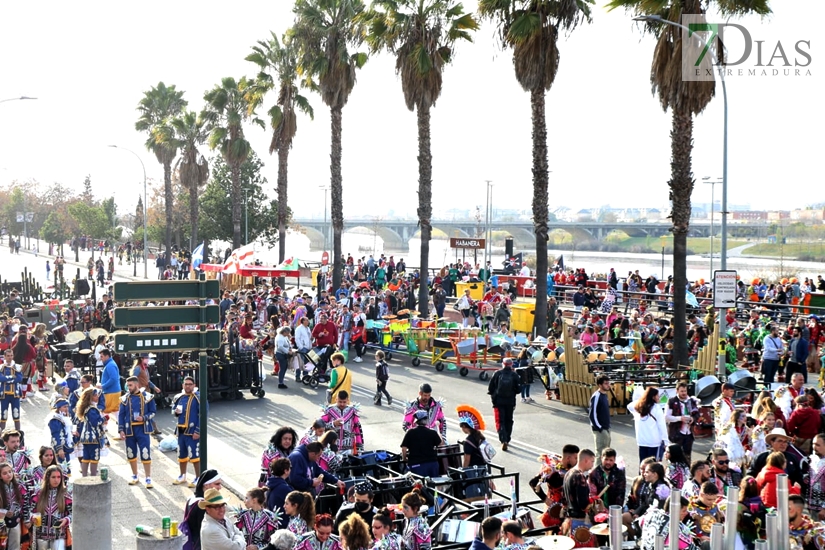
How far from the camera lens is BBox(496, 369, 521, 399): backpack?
15.1 m

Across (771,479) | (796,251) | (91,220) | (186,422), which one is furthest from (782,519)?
(796,251)

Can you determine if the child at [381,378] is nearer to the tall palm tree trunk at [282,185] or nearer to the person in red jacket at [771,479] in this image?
the person in red jacket at [771,479]

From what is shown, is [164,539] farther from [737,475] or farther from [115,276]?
[115,276]

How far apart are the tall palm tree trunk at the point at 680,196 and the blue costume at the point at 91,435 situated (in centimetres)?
1363

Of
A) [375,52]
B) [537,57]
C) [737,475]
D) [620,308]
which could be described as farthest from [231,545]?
[620,308]

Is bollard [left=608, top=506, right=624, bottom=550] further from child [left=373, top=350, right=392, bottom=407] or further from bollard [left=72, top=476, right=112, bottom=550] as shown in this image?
child [left=373, top=350, right=392, bottom=407]

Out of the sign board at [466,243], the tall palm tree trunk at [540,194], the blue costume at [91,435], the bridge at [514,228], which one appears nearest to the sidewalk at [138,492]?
the blue costume at [91,435]

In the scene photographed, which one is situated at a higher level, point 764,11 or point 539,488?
point 764,11

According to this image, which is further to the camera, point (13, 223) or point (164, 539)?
point (13, 223)

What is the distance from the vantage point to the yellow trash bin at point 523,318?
3159 centimetres

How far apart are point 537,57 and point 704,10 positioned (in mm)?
6480

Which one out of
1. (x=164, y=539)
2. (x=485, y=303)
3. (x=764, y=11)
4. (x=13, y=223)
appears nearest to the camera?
(x=164, y=539)

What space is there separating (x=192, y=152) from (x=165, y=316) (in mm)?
47514

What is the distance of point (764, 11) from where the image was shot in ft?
65.0
